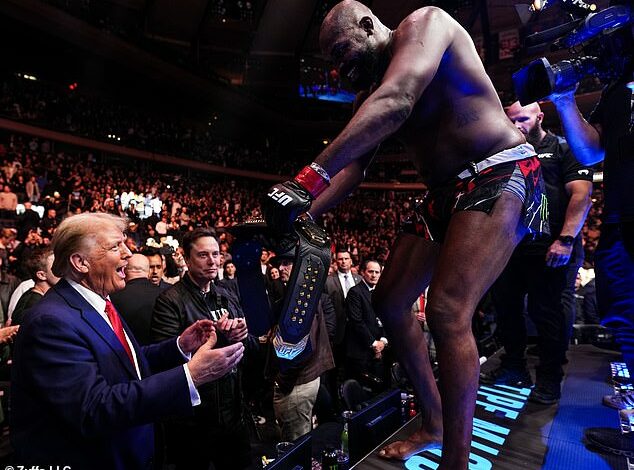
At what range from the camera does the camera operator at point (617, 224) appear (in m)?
1.53

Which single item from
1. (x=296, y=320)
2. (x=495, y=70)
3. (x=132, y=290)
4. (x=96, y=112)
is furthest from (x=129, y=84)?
(x=296, y=320)

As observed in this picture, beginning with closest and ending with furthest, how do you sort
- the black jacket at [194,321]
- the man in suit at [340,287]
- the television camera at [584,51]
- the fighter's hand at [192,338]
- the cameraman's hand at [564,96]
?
the television camera at [584,51] < the cameraman's hand at [564,96] < the fighter's hand at [192,338] < the black jacket at [194,321] < the man in suit at [340,287]

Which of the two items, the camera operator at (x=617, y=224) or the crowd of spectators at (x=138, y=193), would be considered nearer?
the camera operator at (x=617, y=224)

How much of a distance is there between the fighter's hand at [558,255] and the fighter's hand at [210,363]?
1582 millimetres

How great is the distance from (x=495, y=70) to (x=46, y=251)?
54.6 ft

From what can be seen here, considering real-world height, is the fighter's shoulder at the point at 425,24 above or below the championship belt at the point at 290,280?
above

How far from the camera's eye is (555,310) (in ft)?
7.66

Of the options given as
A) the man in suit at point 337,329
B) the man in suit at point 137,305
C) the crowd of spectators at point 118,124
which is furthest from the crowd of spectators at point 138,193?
the man in suit at point 137,305

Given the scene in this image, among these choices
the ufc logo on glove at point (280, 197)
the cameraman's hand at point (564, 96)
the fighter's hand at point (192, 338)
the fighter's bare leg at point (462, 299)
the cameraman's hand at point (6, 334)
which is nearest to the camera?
the ufc logo on glove at point (280, 197)

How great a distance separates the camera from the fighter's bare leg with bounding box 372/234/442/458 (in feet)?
5.18

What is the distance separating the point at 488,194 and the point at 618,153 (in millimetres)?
598

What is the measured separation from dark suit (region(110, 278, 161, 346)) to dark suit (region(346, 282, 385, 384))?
199cm

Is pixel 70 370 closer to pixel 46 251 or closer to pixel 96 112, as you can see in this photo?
pixel 46 251

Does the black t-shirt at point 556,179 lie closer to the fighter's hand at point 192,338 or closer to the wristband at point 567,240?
the wristband at point 567,240
